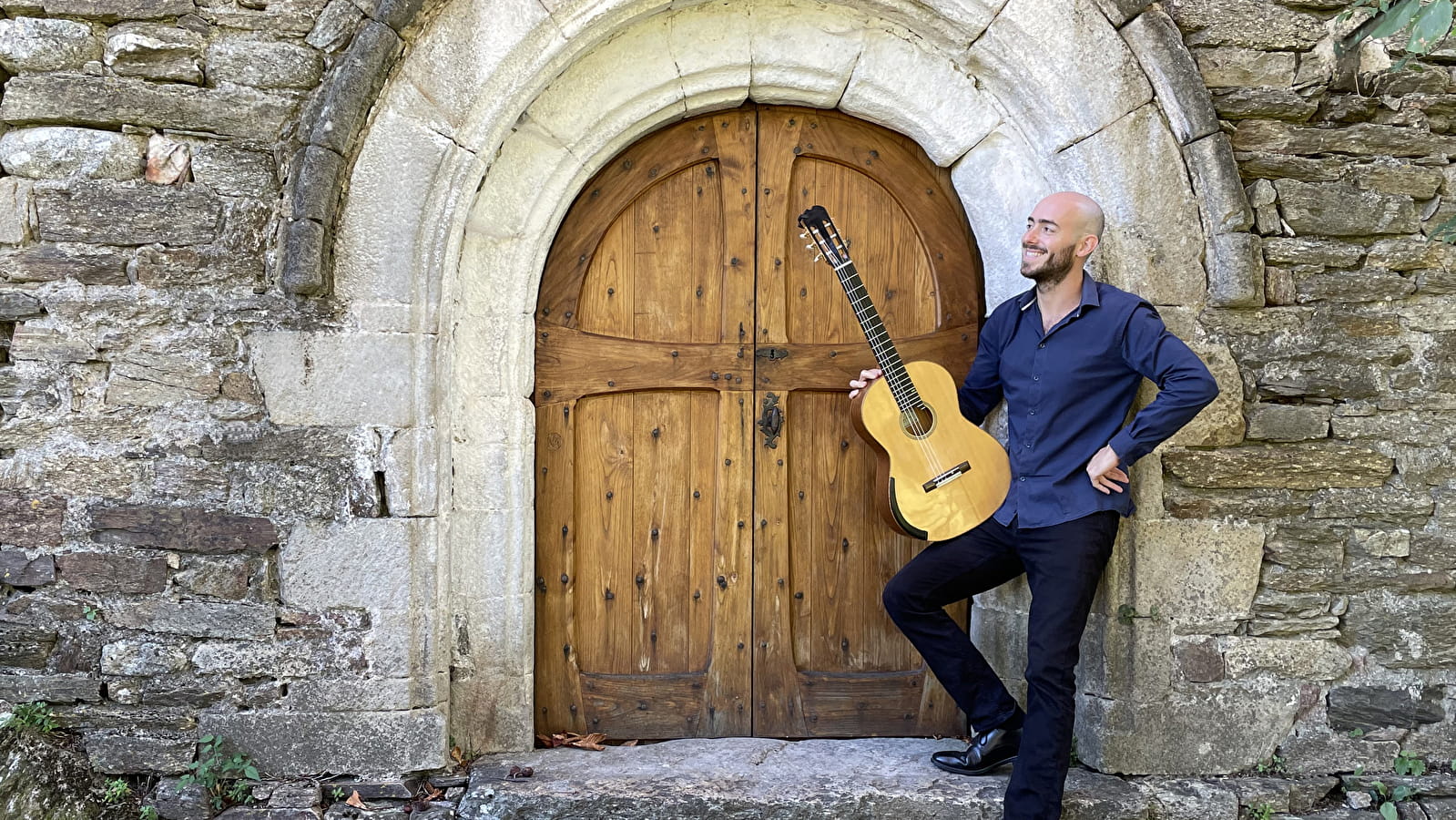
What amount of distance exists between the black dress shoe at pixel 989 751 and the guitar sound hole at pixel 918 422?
3.00 feet

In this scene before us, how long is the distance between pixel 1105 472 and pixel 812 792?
4.07 feet

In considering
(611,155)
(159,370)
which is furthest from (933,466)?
(159,370)

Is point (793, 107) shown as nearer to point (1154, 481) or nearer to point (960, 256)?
point (960, 256)

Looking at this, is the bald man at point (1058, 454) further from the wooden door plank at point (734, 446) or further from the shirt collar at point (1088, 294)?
the wooden door plank at point (734, 446)

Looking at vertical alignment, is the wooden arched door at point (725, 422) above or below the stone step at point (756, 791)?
above

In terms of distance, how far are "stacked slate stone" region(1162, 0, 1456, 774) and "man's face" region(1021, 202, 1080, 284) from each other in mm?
556

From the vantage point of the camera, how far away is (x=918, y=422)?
310 cm

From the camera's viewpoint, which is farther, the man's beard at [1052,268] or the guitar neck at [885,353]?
the guitar neck at [885,353]

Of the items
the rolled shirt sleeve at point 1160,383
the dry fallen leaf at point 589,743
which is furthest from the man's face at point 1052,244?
the dry fallen leaf at point 589,743

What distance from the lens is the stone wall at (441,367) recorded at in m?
2.98

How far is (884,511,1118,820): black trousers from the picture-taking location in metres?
2.83

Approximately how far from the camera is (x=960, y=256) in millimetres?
Answer: 3510

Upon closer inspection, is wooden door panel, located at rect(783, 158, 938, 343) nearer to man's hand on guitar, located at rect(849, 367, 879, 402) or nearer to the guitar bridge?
man's hand on guitar, located at rect(849, 367, 879, 402)

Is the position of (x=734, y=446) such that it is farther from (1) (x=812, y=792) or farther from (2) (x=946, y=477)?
(1) (x=812, y=792)
